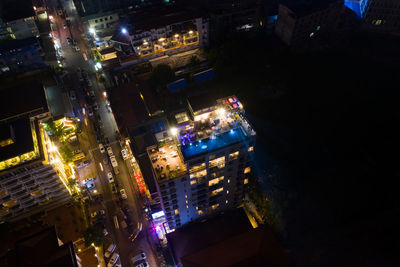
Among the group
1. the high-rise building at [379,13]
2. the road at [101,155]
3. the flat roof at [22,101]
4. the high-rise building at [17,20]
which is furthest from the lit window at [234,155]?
the high-rise building at [17,20]

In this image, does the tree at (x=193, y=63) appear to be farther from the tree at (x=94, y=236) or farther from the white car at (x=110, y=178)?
the tree at (x=94, y=236)

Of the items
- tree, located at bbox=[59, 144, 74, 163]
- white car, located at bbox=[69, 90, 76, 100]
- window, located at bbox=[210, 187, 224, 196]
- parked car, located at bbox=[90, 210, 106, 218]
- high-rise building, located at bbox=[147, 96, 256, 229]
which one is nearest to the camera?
high-rise building, located at bbox=[147, 96, 256, 229]

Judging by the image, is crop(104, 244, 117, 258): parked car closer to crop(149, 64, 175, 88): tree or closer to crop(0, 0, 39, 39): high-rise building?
crop(149, 64, 175, 88): tree

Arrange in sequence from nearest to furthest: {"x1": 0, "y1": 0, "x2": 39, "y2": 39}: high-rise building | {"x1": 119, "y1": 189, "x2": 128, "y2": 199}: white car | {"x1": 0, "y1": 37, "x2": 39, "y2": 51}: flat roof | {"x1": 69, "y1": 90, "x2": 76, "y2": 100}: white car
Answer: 1. {"x1": 119, "y1": 189, "x2": 128, "y2": 199}: white car
2. {"x1": 69, "y1": 90, "x2": 76, "y2": 100}: white car
3. {"x1": 0, "y1": 37, "x2": 39, "y2": 51}: flat roof
4. {"x1": 0, "y1": 0, "x2": 39, "y2": 39}: high-rise building

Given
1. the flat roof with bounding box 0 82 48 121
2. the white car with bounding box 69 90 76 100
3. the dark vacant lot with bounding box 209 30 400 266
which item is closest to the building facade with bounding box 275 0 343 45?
the dark vacant lot with bounding box 209 30 400 266

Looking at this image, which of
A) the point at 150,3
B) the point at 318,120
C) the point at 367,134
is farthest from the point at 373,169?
the point at 150,3

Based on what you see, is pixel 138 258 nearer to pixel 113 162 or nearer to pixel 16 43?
pixel 113 162
